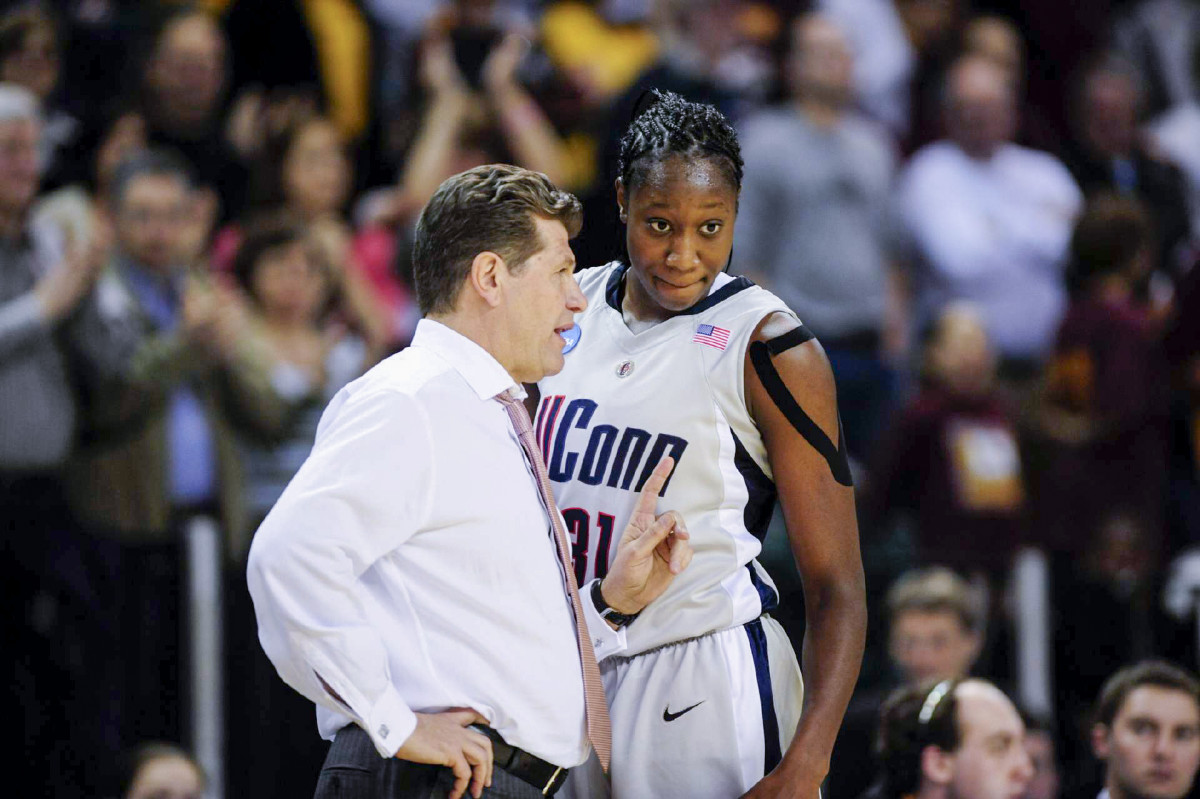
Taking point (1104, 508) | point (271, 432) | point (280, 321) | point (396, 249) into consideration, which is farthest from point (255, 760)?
point (1104, 508)

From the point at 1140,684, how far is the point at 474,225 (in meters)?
2.76

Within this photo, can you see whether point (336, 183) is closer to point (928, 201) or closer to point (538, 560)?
point (928, 201)

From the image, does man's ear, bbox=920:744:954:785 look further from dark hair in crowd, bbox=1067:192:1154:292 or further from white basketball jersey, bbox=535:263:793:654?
dark hair in crowd, bbox=1067:192:1154:292

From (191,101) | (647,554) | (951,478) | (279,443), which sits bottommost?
(647,554)

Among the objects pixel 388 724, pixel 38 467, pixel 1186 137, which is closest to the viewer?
pixel 388 724

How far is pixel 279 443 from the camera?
6379 mm

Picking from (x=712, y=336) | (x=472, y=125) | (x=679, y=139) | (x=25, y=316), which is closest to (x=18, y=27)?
(x=25, y=316)

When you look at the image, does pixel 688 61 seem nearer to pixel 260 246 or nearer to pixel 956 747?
pixel 260 246

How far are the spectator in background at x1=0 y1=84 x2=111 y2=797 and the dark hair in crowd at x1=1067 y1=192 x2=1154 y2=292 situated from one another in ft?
13.7

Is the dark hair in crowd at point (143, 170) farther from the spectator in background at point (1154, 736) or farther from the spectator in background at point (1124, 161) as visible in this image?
the spectator in background at point (1124, 161)

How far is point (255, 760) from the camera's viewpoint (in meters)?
6.00

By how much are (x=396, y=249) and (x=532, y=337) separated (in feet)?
14.2

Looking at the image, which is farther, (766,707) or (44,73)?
(44,73)

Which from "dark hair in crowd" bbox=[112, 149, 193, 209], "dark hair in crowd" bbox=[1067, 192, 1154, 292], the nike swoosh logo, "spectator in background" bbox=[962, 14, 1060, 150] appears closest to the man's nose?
the nike swoosh logo
